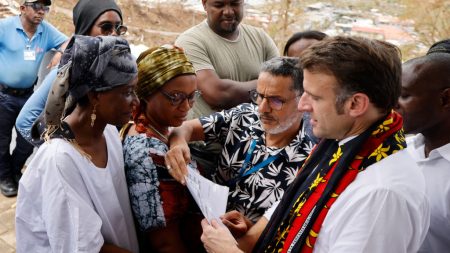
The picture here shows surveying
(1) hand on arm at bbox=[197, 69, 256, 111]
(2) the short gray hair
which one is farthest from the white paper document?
(1) hand on arm at bbox=[197, 69, 256, 111]

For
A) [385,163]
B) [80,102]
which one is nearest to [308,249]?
[385,163]

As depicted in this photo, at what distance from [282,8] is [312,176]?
3.91 meters

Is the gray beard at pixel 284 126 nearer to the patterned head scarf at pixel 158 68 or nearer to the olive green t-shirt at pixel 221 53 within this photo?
the patterned head scarf at pixel 158 68

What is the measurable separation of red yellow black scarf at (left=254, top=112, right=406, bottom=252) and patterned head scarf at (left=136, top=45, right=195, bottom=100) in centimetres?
71

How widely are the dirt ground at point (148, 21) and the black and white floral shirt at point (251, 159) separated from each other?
423 centimetres

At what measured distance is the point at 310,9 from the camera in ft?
16.7

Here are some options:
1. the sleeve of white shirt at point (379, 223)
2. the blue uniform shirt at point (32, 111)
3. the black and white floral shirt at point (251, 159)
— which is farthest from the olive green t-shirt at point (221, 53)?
the sleeve of white shirt at point (379, 223)

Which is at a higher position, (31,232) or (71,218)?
(71,218)

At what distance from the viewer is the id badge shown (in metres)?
3.86

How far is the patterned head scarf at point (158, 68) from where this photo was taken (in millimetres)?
1715

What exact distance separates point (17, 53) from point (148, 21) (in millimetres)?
3171

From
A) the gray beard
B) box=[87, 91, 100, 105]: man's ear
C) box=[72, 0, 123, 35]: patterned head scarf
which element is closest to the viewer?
box=[87, 91, 100, 105]: man's ear

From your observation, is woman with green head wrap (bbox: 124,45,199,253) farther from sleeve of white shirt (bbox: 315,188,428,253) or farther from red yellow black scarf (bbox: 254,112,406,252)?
sleeve of white shirt (bbox: 315,188,428,253)

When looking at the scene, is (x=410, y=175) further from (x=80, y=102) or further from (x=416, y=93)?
(x=80, y=102)
